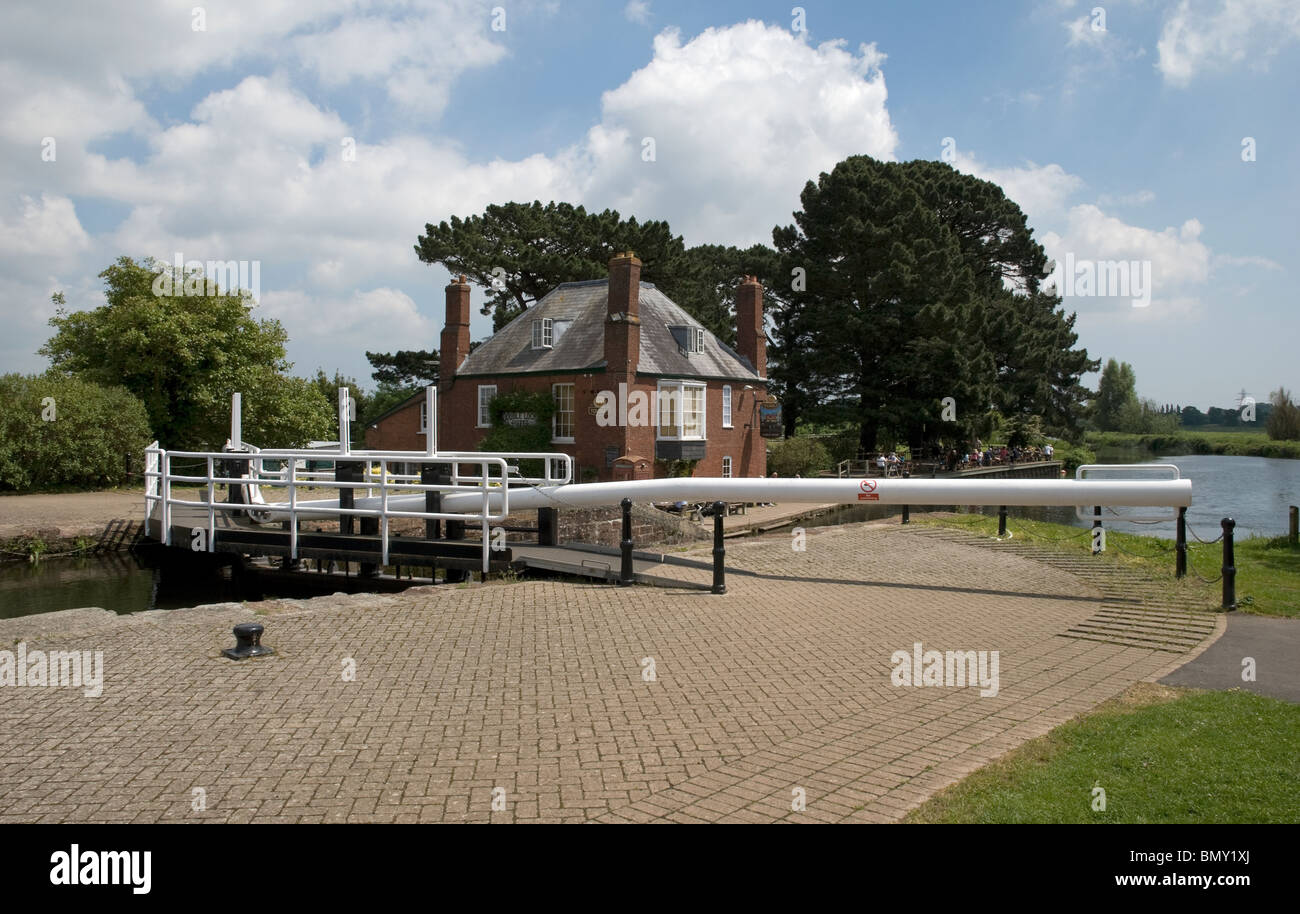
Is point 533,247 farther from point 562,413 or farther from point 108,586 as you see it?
point 108,586

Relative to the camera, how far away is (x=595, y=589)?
1126 cm

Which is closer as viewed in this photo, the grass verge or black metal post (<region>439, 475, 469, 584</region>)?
black metal post (<region>439, 475, 469, 584</region>)

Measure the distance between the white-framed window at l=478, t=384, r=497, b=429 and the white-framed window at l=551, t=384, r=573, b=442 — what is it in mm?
3449

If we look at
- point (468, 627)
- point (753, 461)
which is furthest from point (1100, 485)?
point (753, 461)

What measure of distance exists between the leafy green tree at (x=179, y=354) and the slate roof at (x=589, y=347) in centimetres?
776

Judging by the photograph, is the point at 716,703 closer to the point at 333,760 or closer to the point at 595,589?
the point at 333,760

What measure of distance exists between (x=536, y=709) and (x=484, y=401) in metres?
29.7

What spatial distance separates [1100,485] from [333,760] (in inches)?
418

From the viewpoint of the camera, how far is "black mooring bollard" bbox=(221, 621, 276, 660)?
7.62m

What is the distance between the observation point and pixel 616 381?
30797mm

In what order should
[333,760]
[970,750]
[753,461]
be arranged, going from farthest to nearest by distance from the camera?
[753,461]
[970,750]
[333,760]

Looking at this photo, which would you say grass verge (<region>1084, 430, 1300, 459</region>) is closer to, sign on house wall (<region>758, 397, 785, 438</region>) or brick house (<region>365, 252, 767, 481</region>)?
sign on house wall (<region>758, 397, 785, 438</region>)

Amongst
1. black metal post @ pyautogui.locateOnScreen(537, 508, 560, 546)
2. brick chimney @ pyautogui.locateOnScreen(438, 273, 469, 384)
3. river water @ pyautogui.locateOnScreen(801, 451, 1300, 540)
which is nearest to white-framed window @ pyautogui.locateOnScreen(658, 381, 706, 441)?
river water @ pyautogui.locateOnScreen(801, 451, 1300, 540)

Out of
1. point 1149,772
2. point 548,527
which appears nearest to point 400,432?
point 548,527
